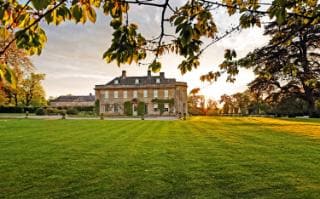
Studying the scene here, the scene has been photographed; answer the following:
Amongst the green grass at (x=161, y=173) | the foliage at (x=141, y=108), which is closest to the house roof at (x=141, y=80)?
the foliage at (x=141, y=108)

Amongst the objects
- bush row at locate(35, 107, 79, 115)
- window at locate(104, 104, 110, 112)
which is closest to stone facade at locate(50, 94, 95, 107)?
window at locate(104, 104, 110, 112)

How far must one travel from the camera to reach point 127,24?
2.96 m

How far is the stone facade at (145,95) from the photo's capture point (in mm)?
54812

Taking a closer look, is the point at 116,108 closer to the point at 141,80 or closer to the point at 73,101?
the point at 141,80

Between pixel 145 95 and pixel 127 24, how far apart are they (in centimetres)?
5310

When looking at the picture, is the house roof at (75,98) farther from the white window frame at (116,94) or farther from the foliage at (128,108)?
the foliage at (128,108)

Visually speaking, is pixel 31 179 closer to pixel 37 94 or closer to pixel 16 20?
pixel 16 20

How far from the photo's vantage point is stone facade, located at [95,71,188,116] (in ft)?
180

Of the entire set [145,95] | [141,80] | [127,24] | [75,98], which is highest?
[141,80]

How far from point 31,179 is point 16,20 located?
171 inches

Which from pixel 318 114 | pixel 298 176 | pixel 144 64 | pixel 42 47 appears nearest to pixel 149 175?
pixel 298 176

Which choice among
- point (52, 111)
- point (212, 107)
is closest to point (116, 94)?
point (52, 111)

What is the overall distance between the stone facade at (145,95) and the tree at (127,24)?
50792mm

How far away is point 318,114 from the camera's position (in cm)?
3644
